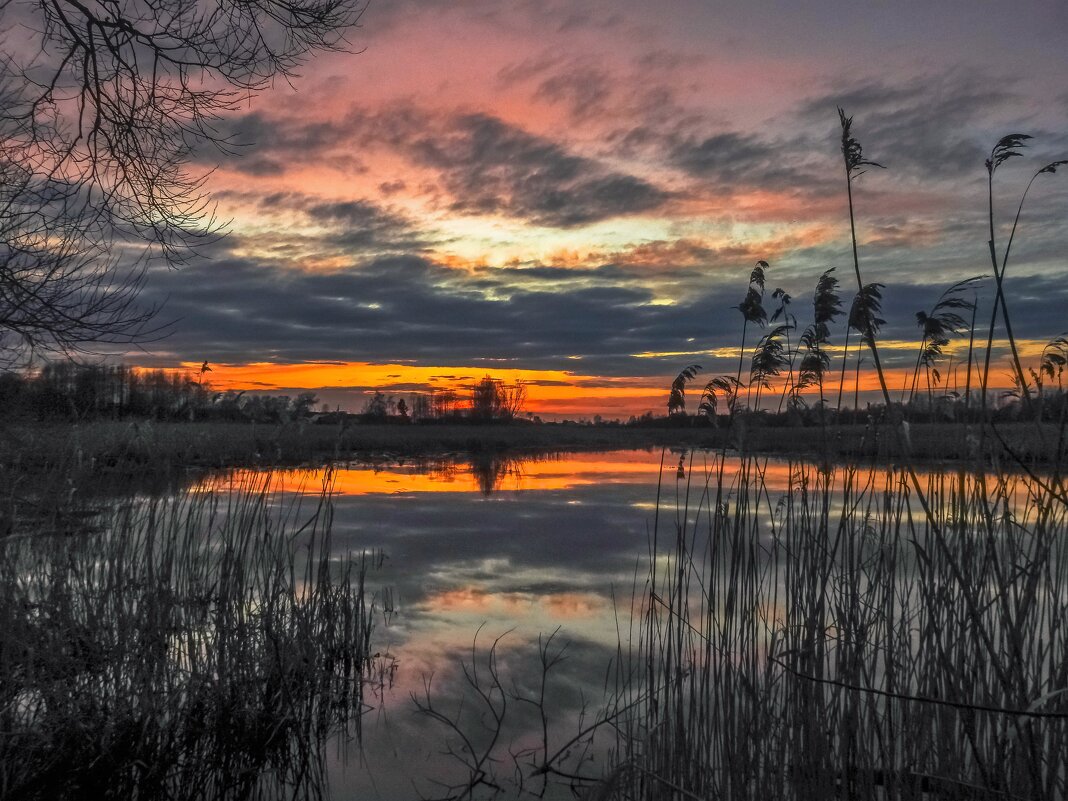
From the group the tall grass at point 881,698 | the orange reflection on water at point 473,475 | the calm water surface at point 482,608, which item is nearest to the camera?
the tall grass at point 881,698

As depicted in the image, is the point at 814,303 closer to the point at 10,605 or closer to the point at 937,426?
the point at 937,426

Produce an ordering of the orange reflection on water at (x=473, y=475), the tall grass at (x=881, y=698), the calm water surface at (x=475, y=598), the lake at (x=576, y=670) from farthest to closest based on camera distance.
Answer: the orange reflection on water at (x=473, y=475) < the calm water surface at (x=475, y=598) < the lake at (x=576, y=670) < the tall grass at (x=881, y=698)

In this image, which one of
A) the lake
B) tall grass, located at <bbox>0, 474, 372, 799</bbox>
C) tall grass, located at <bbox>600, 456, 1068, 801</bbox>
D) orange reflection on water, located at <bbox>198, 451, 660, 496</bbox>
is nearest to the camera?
tall grass, located at <bbox>600, 456, 1068, 801</bbox>

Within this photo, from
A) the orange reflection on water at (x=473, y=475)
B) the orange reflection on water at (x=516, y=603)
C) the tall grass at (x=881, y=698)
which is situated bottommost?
the orange reflection on water at (x=516, y=603)

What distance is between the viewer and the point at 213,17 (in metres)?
6.87

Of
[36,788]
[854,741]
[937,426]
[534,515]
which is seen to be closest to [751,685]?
[854,741]

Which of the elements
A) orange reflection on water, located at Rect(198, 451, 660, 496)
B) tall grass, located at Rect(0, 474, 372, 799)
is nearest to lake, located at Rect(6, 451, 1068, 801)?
tall grass, located at Rect(0, 474, 372, 799)

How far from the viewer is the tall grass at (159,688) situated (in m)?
3.70

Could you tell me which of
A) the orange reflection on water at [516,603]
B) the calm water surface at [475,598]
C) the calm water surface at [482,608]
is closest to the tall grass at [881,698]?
the calm water surface at [482,608]

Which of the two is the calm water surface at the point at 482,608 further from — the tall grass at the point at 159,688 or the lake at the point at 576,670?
the tall grass at the point at 159,688

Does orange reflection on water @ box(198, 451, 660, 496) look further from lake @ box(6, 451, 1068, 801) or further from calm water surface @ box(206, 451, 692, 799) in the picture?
lake @ box(6, 451, 1068, 801)

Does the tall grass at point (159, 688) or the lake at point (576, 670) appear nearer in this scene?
the lake at point (576, 670)

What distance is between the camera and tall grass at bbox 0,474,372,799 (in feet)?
12.1

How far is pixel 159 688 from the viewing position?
410cm
